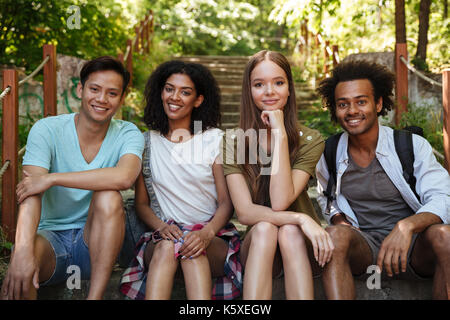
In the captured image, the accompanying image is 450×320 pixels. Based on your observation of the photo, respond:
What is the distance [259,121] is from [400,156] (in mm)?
791

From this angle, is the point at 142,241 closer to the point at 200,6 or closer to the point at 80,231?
the point at 80,231

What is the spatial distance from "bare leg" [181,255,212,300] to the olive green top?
0.49 m

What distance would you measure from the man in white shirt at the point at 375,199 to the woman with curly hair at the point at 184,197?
0.58 meters

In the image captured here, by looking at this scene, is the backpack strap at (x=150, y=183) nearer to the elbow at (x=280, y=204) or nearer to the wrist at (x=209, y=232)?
the wrist at (x=209, y=232)

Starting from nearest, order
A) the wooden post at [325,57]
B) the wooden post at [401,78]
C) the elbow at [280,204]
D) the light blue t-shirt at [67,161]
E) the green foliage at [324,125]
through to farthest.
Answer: the elbow at [280,204] → the light blue t-shirt at [67,161] → the wooden post at [401,78] → the green foliage at [324,125] → the wooden post at [325,57]

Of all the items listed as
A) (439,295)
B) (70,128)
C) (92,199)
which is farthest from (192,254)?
(439,295)

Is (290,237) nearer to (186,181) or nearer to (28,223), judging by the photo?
(186,181)

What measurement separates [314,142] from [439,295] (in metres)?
0.95

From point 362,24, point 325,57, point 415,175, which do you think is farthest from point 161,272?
point 362,24

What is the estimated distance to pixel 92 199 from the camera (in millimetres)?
2271

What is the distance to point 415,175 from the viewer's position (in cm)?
234

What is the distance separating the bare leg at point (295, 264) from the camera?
196 cm

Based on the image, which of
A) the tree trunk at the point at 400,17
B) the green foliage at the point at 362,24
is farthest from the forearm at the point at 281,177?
the tree trunk at the point at 400,17

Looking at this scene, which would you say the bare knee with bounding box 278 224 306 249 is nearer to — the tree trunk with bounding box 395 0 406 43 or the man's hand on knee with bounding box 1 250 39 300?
the man's hand on knee with bounding box 1 250 39 300
